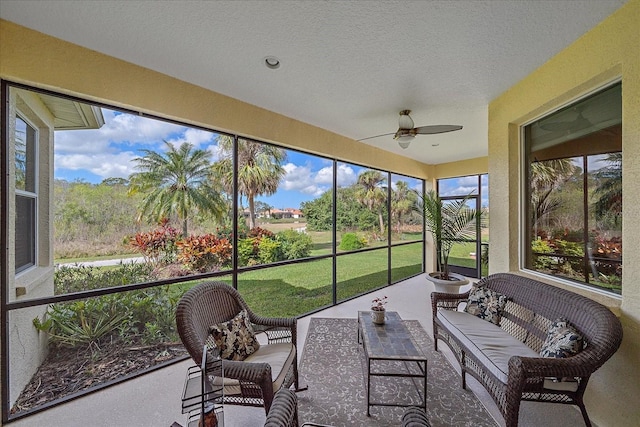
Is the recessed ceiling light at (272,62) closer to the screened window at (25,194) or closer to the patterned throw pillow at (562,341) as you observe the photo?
the screened window at (25,194)

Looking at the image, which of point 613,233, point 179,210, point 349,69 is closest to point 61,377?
point 179,210

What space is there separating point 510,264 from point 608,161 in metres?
1.39

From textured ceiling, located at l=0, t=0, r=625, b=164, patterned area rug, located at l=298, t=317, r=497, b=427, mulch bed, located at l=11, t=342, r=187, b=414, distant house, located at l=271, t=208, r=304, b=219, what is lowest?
patterned area rug, located at l=298, t=317, r=497, b=427

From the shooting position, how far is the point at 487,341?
7.52 ft

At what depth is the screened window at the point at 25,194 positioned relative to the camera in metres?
2.14

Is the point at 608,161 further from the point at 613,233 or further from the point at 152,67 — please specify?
the point at 152,67

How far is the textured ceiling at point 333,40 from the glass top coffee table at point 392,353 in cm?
251

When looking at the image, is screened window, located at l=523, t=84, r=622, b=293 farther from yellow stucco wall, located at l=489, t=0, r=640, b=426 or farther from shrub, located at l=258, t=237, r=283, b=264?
shrub, located at l=258, t=237, r=283, b=264

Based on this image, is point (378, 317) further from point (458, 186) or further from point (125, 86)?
point (458, 186)

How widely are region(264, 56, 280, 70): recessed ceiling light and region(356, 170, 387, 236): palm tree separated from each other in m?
3.61

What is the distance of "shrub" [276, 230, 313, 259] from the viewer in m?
4.36

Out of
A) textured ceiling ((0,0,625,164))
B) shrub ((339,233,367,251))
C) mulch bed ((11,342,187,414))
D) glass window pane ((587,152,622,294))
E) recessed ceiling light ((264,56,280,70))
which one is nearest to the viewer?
textured ceiling ((0,0,625,164))

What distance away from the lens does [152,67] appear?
250 cm

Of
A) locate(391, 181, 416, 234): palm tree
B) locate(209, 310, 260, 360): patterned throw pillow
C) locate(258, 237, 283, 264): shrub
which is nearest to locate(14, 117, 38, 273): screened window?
locate(209, 310, 260, 360): patterned throw pillow
